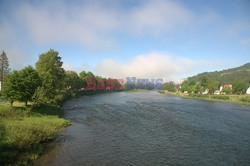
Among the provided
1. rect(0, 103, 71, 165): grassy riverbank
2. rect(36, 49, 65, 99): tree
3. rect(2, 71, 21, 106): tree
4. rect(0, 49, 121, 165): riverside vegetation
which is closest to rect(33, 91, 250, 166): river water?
rect(0, 103, 71, 165): grassy riverbank

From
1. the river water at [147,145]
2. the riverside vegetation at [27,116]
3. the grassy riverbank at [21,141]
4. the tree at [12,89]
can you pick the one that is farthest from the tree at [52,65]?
the grassy riverbank at [21,141]

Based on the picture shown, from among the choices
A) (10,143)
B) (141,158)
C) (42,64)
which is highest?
(42,64)

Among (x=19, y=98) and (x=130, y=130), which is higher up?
(x=19, y=98)

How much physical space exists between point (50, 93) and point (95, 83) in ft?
347

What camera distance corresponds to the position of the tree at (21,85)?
36031 millimetres

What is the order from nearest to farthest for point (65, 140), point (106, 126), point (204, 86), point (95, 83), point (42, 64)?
point (65, 140) → point (106, 126) → point (42, 64) → point (204, 86) → point (95, 83)

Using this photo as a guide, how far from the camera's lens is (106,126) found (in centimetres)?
3738

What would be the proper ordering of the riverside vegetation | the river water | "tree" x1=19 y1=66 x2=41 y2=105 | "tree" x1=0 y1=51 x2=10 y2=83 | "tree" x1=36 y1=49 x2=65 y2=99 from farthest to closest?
"tree" x1=0 y1=51 x2=10 y2=83 → "tree" x1=36 y1=49 x2=65 y2=99 → "tree" x1=19 y1=66 x2=41 y2=105 → the river water → the riverside vegetation

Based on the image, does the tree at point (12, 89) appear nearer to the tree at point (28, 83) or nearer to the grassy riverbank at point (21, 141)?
the tree at point (28, 83)

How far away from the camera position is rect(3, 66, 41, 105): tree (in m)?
36.0

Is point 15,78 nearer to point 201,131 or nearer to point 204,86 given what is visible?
point 201,131

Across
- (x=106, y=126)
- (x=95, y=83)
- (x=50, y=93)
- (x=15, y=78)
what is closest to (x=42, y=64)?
(x=50, y=93)

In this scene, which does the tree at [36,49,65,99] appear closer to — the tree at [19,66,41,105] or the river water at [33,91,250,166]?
the tree at [19,66,41,105]

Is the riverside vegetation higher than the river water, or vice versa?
the riverside vegetation
